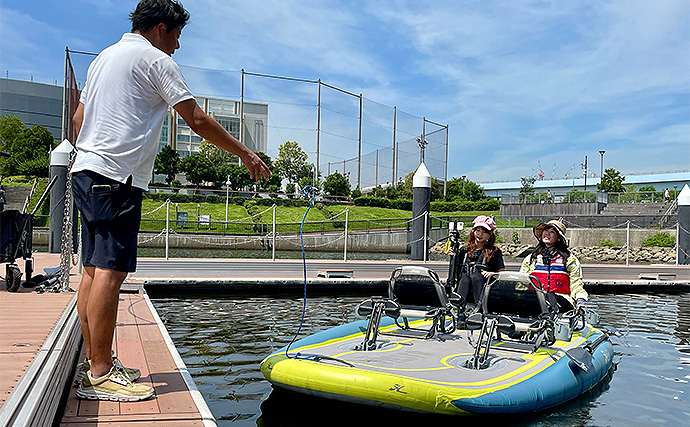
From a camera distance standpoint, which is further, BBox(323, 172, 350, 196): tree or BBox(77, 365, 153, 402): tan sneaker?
BBox(323, 172, 350, 196): tree

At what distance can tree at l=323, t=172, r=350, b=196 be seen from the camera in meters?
46.0

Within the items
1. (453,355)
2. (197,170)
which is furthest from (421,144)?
(453,355)

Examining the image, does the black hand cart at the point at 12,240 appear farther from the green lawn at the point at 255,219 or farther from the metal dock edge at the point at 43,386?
the green lawn at the point at 255,219

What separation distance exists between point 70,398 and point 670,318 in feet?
34.2

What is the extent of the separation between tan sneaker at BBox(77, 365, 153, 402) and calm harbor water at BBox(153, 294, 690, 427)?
1.34 metres

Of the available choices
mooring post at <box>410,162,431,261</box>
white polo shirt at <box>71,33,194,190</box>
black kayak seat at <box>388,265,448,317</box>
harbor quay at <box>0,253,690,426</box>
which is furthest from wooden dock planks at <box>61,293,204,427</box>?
mooring post at <box>410,162,431,261</box>

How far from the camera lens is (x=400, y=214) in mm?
44969

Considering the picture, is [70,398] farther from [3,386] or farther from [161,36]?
[161,36]

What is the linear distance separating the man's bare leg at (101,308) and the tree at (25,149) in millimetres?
40921

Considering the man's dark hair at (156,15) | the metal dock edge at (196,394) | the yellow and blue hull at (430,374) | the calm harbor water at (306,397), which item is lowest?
the calm harbor water at (306,397)

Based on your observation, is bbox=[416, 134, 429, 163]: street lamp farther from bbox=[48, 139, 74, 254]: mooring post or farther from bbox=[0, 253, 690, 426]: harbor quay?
bbox=[0, 253, 690, 426]: harbor quay

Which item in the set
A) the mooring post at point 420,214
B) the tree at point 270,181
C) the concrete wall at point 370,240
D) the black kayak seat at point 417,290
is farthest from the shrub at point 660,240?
the black kayak seat at point 417,290

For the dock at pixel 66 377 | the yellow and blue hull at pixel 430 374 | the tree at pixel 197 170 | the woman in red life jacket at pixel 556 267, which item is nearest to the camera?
the dock at pixel 66 377

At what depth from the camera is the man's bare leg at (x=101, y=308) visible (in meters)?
2.97
